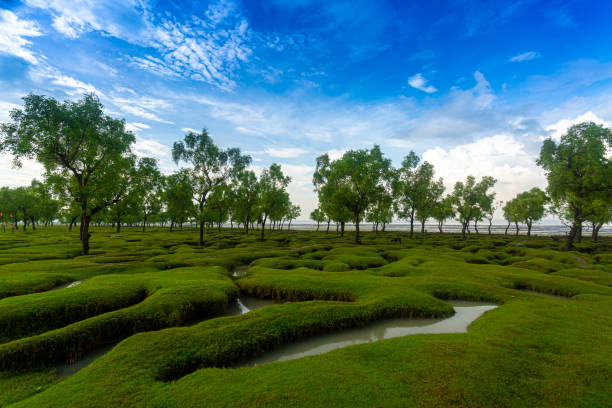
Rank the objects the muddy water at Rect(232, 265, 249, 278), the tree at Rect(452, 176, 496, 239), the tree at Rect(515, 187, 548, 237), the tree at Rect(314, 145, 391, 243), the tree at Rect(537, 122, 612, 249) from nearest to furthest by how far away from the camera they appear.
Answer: the muddy water at Rect(232, 265, 249, 278)
the tree at Rect(537, 122, 612, 249)
the tree at Rect(314, 145, 391, 243)
the tree at Rect(452, 176, 496, 239)
the tree at Rect(515, 187, 548, 237)

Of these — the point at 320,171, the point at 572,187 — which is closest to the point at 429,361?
the point at 572,187

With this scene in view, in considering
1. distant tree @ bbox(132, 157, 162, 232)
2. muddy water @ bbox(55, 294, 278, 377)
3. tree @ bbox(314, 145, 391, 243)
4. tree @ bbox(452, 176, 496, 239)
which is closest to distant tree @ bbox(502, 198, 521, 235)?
tree @ bbox(452, 176, 496, 239)

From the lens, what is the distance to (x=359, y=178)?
48.4 meters

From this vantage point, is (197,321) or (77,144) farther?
(77,144)

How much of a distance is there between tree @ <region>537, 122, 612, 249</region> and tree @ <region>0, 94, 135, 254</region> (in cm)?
6317

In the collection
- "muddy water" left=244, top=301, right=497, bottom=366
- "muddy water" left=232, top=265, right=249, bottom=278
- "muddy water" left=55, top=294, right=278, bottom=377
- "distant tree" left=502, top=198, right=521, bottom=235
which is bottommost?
"muddy water" left=232, top=265, right=249, bottom=278

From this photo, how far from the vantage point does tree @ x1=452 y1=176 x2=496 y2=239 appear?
65062 mm

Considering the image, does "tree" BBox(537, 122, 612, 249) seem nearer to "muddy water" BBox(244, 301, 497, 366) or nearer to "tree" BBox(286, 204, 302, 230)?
"muddy water" BBox(244, 301, 497, 366)

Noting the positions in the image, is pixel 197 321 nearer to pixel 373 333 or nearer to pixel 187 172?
pixel 373 333

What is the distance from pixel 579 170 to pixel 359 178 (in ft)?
107

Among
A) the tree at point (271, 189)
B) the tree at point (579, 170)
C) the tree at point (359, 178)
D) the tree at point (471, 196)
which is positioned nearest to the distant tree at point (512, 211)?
the tree at point (471, 196)

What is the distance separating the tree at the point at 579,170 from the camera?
1273 inches

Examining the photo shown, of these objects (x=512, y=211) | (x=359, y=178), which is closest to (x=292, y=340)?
(x=359, y=178)

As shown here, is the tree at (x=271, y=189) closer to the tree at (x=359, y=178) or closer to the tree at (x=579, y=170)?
the tree at (x=359, y=178)
